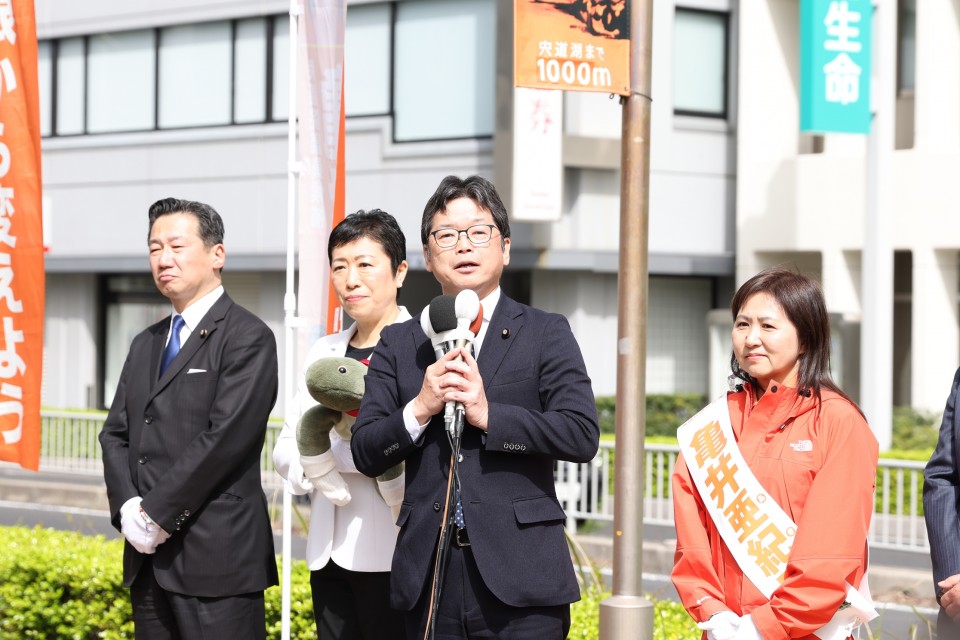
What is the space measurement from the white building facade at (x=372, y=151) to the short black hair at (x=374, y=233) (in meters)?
12.0

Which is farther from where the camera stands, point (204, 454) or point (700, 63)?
point (700, 63)

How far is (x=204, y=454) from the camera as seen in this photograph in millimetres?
4605

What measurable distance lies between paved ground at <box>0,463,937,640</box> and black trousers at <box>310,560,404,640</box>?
7.32ft

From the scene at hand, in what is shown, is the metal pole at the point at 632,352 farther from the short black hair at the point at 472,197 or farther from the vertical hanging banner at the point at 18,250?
the vertical hanging banner at the point at 18,250

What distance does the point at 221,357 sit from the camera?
4.85 metres

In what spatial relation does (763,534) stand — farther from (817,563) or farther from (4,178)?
(4,178)

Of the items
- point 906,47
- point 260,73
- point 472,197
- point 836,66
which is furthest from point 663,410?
point 472,197

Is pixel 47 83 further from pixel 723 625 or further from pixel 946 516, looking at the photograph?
pixel 723 625

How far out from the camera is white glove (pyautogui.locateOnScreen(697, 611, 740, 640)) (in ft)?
11.1

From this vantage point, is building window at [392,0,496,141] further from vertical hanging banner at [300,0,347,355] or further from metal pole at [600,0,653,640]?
metal pole at [600,0,653,640]

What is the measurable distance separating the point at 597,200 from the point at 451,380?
14.3 m

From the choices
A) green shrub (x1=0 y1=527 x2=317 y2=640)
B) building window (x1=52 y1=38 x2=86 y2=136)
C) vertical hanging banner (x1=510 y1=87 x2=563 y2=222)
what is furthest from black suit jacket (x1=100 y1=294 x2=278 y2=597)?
building window (x1=52 y1=38 x2=86 y2=136)

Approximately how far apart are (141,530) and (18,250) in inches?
69.8

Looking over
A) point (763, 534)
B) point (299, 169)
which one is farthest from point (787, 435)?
point (299, 169)
